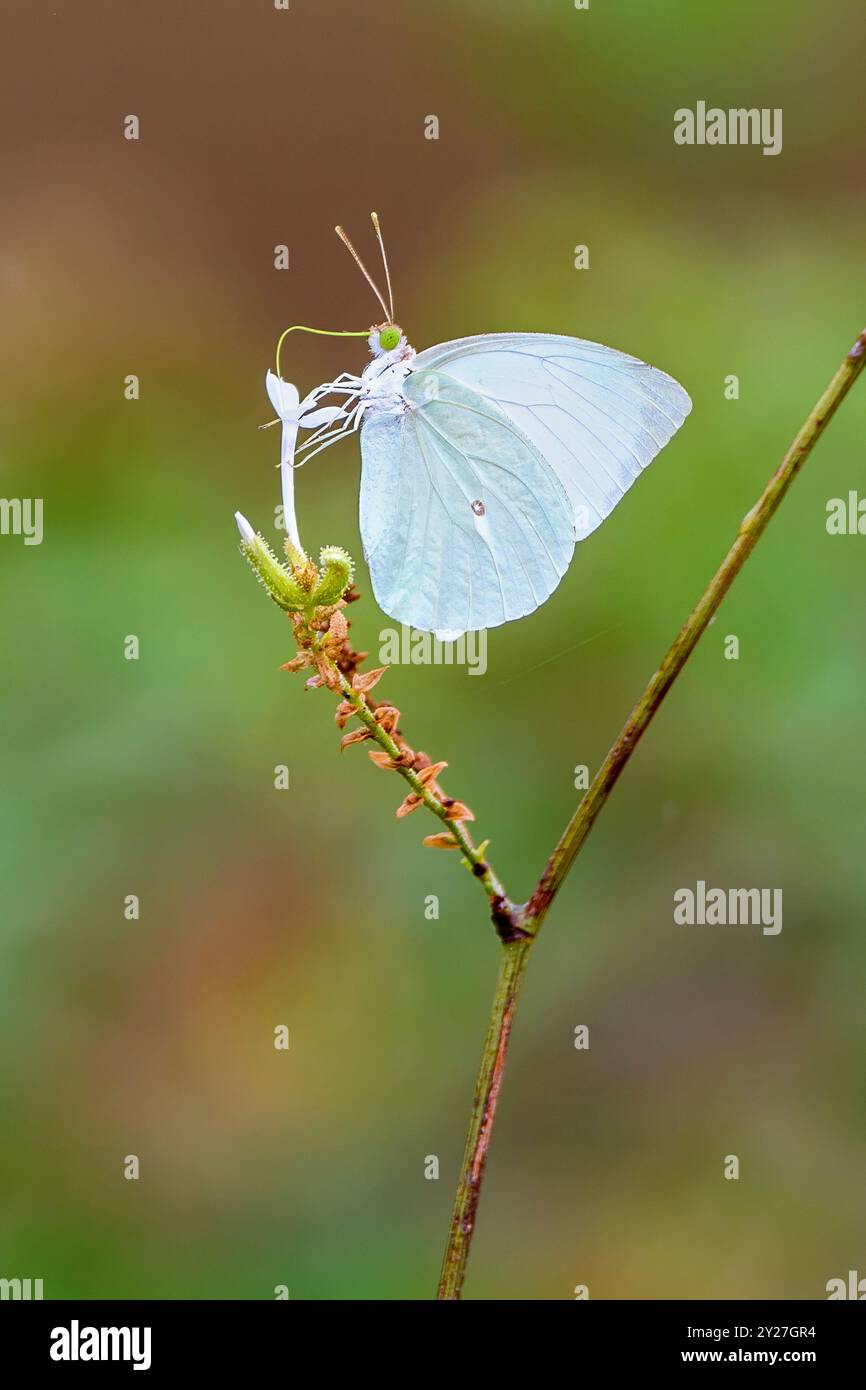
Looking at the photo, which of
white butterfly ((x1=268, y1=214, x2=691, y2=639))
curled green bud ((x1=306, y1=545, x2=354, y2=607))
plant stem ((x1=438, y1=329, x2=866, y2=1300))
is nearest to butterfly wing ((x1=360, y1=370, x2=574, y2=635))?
white butterfly ((x1=268, y1=214, x2=691, y2=639))

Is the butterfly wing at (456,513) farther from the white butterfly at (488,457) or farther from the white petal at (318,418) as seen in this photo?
the white petal at (318,418)

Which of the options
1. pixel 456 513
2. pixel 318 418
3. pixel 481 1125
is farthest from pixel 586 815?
pixel 456 513

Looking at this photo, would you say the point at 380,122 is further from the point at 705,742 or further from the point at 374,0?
the point at 705,742

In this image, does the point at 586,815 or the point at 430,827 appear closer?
the point at 586,815

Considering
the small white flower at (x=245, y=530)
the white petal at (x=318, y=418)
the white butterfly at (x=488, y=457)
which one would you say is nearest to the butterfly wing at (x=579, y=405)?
the white butterfly at (x=488, y=457)

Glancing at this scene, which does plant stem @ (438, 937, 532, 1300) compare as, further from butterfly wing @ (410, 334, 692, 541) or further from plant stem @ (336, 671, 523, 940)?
butterfly wing @ (410, 334, 692, 541)

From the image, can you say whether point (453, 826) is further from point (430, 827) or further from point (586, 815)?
point (430, 827)
